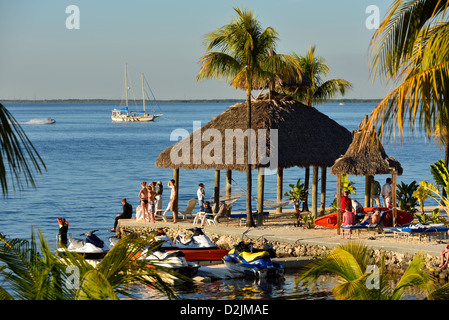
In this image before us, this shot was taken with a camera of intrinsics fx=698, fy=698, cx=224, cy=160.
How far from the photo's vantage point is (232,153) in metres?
22.5

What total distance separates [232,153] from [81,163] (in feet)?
174

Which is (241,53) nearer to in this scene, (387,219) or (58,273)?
(387,219)

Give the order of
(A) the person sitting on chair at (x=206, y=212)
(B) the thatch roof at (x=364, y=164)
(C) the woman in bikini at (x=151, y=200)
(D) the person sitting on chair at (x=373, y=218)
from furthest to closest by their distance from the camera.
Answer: (C) the woman in bikini at (x=151, y=200) < (A) the person sitting on chair at (x=206, y=212) < (B) the thatch roof at (x=364, y=164) < (D) the person sitting on chair at (x=373, y=218)

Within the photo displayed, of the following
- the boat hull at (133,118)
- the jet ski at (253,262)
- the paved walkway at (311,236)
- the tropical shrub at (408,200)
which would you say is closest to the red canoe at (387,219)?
the paved walkway at (311,236)

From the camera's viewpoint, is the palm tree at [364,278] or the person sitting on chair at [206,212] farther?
the person sitting on chair at [206,212]

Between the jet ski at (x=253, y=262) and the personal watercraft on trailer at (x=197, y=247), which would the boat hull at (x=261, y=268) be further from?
the personal watercraft on trailer at (x=197, y=247)

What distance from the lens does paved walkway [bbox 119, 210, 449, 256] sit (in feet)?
58.2

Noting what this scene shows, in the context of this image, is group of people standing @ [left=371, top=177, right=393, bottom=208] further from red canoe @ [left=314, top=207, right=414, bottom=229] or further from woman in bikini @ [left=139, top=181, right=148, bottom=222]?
woman in bikini @ [left=139, top=181, right=148, bottom=222]

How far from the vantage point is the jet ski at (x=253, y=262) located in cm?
1712

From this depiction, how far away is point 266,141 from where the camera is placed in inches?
886

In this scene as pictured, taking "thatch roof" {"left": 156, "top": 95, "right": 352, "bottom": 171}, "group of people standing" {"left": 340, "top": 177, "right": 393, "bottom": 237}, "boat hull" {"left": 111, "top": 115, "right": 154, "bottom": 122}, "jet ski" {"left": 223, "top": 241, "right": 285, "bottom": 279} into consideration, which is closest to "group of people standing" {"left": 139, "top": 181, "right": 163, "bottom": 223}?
"thatch roof" {"left": 156, "top": 95, "right": 352, "bottom": 171}

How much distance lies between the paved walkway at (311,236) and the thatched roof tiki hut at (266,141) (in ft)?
3.94
